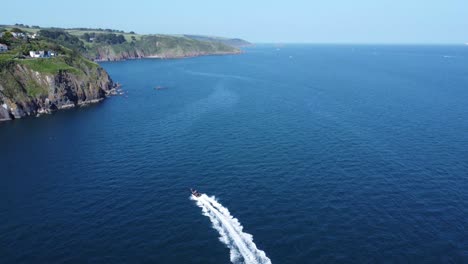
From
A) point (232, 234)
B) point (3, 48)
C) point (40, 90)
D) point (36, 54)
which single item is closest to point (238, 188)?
point (232, 234)

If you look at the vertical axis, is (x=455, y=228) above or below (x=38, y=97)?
below

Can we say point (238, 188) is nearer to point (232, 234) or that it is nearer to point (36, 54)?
point (232, 234)

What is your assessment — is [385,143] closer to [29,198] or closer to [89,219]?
[89,219]

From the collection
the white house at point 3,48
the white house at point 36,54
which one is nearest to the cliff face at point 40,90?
the white house at point 36,54

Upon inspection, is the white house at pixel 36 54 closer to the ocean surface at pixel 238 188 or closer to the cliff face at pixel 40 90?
→ the cliff face at pixel 40 90

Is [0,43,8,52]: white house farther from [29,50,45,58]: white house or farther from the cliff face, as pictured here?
the cliff face

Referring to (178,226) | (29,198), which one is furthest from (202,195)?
(29,198)
